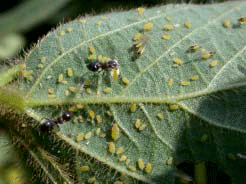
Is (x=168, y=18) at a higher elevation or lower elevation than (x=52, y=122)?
higher

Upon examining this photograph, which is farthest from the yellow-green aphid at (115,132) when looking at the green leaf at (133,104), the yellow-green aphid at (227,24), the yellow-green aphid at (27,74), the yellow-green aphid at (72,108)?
the yellow-green aphid at (227,24)

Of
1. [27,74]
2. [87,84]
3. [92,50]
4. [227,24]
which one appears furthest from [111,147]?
[227,24]

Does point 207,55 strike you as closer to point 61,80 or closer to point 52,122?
point 61,80

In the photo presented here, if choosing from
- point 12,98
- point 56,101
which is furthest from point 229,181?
point 12,98

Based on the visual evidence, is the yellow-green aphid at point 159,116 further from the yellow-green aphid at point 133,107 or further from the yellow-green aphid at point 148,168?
the yellow-green aphid at point 148,168

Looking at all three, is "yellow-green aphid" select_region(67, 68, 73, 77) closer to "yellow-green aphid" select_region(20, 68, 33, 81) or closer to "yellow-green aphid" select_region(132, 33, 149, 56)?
"yellow-green aphid" select_region(20, 68, 33, 81)
